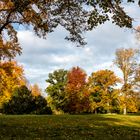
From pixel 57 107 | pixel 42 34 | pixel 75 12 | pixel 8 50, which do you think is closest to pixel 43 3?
pixel 75 12

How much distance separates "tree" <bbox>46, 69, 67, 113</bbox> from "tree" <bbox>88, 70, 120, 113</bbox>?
252 inches

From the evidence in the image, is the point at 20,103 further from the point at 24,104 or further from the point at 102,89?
the point at 102,89

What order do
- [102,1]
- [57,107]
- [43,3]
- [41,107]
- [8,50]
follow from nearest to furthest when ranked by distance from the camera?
[102,1], [43,3], [8,50], [41,107], [57,107]

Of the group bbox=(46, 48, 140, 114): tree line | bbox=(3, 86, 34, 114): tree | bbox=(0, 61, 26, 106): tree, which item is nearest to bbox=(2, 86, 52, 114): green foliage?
bbox=(3, 86, 34, 114): tree

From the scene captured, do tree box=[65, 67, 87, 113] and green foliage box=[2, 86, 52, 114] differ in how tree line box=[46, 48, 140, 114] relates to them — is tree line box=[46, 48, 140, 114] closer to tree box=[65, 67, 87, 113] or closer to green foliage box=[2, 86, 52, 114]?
tree box=[65, 67, 87, 113]

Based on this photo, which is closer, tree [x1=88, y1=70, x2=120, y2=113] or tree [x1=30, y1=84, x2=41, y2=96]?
tree [x1=88, y1=70, x2=120, y2=113]

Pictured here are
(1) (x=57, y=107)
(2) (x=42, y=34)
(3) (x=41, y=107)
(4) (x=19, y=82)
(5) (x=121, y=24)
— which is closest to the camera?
(5) (x=121, y=24)

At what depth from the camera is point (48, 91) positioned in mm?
99875

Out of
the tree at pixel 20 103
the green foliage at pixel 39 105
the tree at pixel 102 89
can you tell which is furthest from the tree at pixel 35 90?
the green foliage at pixel 39 105

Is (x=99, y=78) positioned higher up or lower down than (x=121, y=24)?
higher up

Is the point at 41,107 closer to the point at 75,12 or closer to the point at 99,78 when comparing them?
the point at 99,78

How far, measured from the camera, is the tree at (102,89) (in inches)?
3841

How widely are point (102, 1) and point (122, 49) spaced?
73.5 meters

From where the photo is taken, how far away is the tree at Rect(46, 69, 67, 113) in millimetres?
96938
